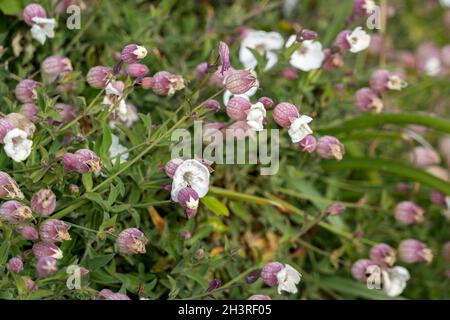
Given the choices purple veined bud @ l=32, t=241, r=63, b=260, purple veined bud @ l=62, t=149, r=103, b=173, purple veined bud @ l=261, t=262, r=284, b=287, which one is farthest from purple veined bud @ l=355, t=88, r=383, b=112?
purple veined bud @ l=32, t=241, r=63, b=260

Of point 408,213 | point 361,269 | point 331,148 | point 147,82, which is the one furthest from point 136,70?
point 408,213

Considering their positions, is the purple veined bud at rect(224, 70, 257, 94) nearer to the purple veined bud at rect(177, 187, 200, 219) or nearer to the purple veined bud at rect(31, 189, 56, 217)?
the purple veined bud at rect(177, 187, 200, 219)

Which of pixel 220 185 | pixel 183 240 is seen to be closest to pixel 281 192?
pixel 220 185

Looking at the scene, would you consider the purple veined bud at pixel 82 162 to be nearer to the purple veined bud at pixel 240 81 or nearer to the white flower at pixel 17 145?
the white flower at pixel 17 145

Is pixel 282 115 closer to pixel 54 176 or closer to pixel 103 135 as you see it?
pixel 103 135

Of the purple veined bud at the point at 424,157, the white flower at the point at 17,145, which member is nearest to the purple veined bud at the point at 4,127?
the white flower at the point at 17,145
